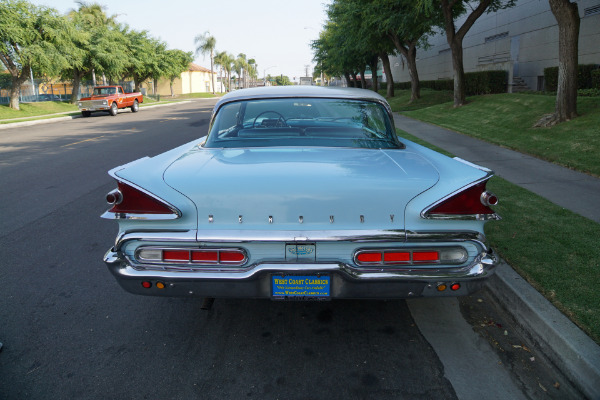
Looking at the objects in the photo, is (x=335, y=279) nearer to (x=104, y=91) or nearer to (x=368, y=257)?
(x=368, y=257)

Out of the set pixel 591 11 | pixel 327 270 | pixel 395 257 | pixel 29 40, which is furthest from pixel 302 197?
pixel 29 40

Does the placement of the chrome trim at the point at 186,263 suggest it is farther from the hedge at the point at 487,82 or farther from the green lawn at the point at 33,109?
the green lawn at the point at 33,109

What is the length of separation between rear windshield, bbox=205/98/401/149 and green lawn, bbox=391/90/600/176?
5863 millimetres

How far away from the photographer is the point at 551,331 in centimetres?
296

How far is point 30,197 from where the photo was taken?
7.19 meters

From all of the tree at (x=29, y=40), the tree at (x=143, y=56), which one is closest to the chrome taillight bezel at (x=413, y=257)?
the tree at (x=29, y=40)

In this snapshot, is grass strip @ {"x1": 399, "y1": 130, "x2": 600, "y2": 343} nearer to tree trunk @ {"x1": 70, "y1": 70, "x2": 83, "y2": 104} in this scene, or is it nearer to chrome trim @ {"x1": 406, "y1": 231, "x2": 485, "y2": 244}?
chrome trim @ {"x1": 406, "y1": 231, "x2": 485, "y2": 244}

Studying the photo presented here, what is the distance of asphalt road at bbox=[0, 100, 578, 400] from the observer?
2639 mm

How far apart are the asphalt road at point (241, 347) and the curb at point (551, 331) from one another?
89 millimetres

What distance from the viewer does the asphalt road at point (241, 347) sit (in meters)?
2.64

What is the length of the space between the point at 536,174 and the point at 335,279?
6798 millimetres

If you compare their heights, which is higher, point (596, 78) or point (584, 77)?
point (584, 77)

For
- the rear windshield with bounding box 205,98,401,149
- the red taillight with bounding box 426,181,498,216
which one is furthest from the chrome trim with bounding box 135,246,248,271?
the rear windshield with bounding box 205,98,401,149

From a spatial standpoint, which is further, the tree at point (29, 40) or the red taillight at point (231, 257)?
the tree at point (29, 40)
